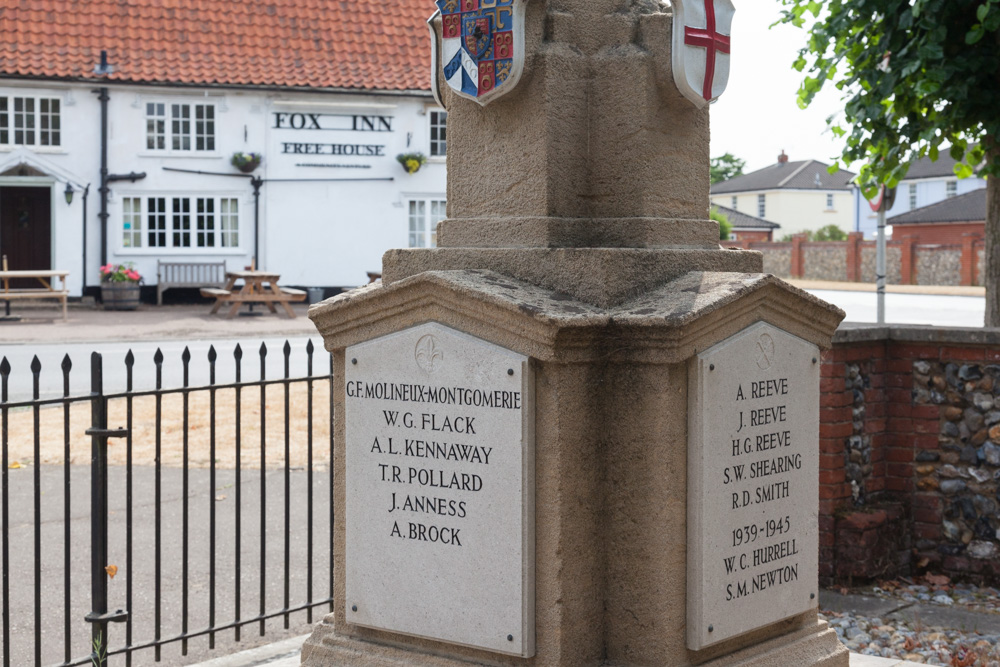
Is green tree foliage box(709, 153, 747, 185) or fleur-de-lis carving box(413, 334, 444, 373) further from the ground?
green tree foliage box(709, 153, 747, 185)

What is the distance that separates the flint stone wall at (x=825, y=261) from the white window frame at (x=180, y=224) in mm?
30869

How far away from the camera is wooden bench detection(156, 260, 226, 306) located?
2675 cm

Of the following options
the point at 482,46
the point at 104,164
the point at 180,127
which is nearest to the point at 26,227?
the point at 104,164

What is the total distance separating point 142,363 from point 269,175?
12.9 m

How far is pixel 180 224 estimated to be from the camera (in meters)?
27.3

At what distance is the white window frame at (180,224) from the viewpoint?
26.8m

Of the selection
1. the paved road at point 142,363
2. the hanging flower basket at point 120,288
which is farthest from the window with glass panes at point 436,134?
the paved road at point 142,363

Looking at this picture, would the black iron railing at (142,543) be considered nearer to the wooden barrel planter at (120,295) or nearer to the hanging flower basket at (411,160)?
the wooden barrel planter at (120,295)

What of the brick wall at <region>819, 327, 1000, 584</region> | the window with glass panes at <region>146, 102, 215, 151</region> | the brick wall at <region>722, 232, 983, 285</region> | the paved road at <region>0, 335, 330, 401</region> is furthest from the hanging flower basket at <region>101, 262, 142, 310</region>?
the brick wall at <region>722, 232, 983, 285</region>

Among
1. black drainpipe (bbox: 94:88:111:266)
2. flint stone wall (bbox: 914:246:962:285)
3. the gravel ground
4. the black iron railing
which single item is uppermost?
black drainpipe (bbox: 94:88:111:266)

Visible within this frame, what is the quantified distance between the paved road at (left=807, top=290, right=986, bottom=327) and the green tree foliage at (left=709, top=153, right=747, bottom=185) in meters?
62.7

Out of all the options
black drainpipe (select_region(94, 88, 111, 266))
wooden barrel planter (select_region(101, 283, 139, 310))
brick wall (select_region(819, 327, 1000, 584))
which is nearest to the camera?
brick wall (select_region(819, 327, 1000, 584))

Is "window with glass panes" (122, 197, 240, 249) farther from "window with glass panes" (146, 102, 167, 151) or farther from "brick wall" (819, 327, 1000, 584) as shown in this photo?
"brick wall" (819, 327, 1000, 584)

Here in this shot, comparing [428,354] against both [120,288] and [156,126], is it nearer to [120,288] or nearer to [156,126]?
[120,288]
